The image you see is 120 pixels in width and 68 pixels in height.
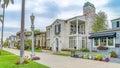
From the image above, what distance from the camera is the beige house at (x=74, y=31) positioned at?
1538 inches

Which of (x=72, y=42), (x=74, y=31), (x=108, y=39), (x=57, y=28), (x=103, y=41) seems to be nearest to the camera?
(x=108, y=39)

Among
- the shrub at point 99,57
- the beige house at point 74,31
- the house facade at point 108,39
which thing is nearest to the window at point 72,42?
the beige house at point 74,31

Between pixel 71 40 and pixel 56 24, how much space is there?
652 cm

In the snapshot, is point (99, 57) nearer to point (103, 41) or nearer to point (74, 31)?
point (103, 41)

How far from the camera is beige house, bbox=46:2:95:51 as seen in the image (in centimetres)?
3906

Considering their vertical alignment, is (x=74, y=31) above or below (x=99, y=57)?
above

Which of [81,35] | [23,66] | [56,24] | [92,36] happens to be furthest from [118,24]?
[23,66]

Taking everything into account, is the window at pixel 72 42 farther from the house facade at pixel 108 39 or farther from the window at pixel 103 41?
the window at pixel 103 41

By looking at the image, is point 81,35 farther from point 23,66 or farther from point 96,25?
point 23,66

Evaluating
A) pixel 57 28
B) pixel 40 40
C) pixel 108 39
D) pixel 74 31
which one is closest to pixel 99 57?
pixel 108 39

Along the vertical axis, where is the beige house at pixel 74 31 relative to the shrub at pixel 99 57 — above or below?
above

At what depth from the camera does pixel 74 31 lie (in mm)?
41906

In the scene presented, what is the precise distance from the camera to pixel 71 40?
4119 cm

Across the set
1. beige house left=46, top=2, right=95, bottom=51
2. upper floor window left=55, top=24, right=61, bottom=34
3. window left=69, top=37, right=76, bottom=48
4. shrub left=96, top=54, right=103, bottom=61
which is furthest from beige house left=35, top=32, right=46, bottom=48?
shrub left=96, top=54, right=103, bottom=61
